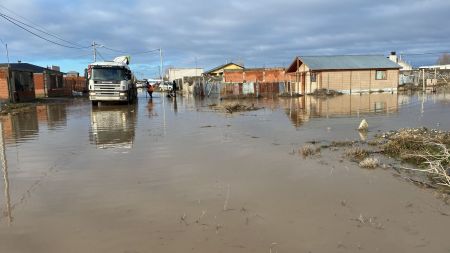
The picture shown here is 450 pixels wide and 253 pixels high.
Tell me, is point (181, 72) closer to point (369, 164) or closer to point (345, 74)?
point (345, 74)

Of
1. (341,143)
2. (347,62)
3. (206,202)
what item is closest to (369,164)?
(341,143)

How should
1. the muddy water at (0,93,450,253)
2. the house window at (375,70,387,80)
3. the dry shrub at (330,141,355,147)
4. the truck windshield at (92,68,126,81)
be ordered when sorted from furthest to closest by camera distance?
the house window at (375,70,387,80) → the truck windshield at (92,68,126,81) → the dry shrub at (330,141,355,147) → the muddy water at (0,93,450,253)

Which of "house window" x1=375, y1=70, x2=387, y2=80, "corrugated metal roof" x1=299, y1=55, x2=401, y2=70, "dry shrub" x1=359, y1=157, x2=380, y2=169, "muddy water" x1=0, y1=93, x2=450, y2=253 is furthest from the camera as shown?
"house window" x1=375, y1=70, x2=387, y2=80

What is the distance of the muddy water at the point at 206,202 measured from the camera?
17.7ft

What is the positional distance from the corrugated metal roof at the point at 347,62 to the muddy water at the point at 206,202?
33470mm

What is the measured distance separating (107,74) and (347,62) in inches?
1076

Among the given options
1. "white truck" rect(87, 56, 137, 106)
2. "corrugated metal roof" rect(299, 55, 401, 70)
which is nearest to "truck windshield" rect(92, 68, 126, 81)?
"white truck" rect(87, 56, 137, 106)

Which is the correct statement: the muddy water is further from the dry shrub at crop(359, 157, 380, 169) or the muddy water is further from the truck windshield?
the truck windshield

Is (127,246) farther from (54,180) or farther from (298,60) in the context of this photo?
(298,60)

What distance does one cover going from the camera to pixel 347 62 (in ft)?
151

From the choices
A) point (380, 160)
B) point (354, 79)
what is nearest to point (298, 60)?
point (354, 79)

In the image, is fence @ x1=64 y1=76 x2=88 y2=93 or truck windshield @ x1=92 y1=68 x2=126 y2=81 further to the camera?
fence @ x1=64 y1=76 x2=88 y2=93

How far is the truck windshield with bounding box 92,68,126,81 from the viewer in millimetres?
29375

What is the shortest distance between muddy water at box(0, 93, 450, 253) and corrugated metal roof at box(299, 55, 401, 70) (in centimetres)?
3347
